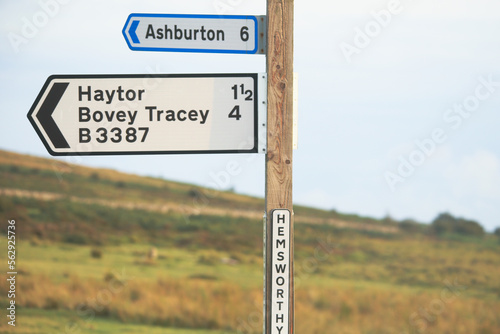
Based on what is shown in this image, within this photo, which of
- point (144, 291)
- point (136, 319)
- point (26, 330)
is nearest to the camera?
point (26, 330)

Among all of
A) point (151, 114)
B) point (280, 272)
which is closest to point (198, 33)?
point (151, 114)

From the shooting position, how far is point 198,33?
3113 mm

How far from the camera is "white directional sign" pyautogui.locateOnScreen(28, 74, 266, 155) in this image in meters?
3.02

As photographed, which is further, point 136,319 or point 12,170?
point 12,170

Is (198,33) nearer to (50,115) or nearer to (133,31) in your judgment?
(133,31)

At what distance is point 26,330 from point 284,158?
24.1 feet

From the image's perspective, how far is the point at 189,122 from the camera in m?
3.05

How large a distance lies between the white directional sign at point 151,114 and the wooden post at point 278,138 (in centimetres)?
7

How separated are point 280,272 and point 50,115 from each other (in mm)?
1679

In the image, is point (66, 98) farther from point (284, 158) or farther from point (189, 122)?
point (284, 158)

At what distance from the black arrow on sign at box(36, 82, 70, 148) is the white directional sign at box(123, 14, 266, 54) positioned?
0.50 metres

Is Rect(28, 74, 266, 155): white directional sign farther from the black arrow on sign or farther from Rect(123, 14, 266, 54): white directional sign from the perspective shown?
Rect(123, 14, 266, 54): white directional sign

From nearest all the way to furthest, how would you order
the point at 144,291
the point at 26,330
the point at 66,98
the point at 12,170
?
the point at 66,98 < the point at 26,330 < the point at 144,291 < the point at 12,170

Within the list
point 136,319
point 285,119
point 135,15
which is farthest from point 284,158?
point 136,319
